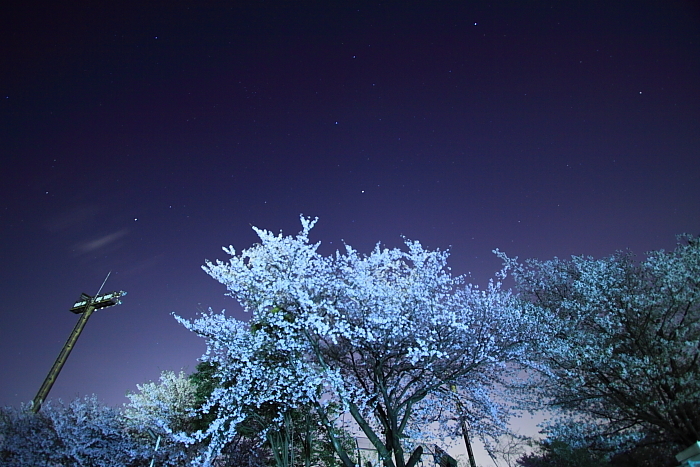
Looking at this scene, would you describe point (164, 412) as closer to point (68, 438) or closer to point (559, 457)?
point (68, 438)

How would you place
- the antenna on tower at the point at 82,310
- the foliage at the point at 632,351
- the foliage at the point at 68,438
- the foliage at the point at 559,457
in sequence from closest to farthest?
the foliage at the point at 632,351 → the foliage at the point at 68,438 → the foliage at the point at 559,457 → the antenna on tower at the point at 82,310

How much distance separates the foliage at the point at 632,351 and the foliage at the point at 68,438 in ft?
64.6

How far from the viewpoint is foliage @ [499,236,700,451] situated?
11430 mm

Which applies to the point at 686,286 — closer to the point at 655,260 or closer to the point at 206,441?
the point at 655,260

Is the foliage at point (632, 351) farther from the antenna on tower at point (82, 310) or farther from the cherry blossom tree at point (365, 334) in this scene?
the antenna on tower at point (82, 310)

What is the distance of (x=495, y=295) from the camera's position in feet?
45.0

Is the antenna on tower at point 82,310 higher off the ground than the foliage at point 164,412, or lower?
higher

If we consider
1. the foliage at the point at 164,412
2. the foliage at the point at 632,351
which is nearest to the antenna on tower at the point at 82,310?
the foliage at the point at 164,412

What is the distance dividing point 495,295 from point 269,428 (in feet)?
35.6

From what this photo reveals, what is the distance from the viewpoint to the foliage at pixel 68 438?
15445 millimetres

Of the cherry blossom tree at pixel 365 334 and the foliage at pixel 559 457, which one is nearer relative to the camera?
the cherry blossom tree at pixel 365 334

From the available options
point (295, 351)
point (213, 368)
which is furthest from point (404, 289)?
point (213, 368)

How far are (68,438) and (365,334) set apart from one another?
600 inches

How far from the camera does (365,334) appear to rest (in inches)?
480
